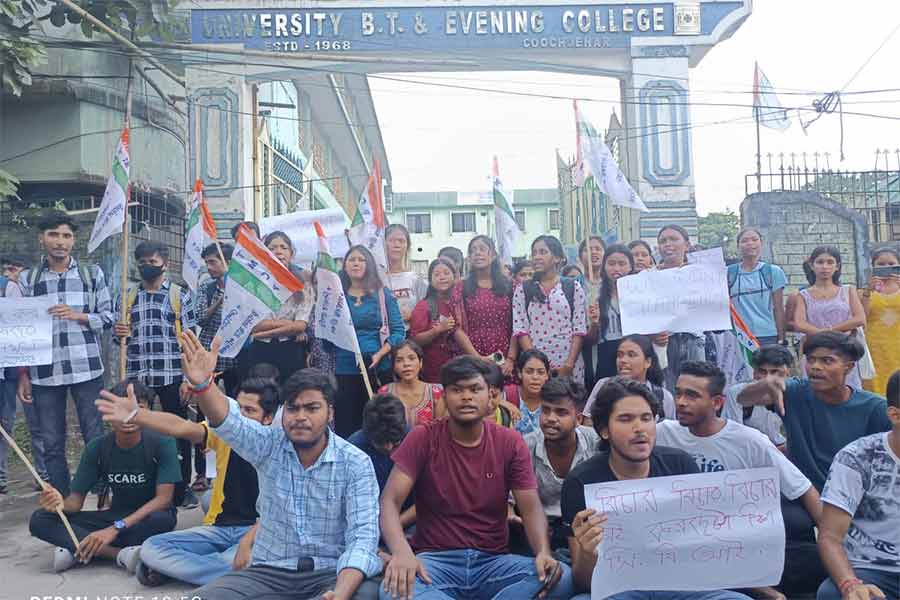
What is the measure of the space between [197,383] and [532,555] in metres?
1.77

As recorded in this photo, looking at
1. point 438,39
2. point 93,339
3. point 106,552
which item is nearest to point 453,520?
point 106,552

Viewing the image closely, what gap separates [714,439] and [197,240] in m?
4.30

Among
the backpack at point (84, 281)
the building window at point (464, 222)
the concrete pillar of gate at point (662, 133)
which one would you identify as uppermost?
the building window at point (464, 222)

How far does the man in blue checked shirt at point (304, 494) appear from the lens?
12.4ft

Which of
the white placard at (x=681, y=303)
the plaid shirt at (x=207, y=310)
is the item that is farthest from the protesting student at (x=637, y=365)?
the plaid shirt at (x=207, y=310)

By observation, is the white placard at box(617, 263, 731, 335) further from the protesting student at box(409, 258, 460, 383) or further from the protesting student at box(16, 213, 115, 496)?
the protesting student at box(16, 213, 115, 496)

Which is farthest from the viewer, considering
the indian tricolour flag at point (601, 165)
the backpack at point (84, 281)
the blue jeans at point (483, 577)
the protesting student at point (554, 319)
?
the indian tricolour flag at point (601, 165)

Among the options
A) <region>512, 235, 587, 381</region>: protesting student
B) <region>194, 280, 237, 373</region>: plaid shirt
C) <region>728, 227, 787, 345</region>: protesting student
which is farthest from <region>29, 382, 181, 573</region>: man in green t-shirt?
<region>728, 227, 787, 345</region>: protesting student

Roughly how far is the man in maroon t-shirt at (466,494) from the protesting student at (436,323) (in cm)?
203

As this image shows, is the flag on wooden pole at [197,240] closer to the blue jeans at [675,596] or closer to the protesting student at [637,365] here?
the protesting student at [637,365]

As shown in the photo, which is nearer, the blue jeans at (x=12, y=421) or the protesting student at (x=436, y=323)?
the protesting student at (x=436, y=323)

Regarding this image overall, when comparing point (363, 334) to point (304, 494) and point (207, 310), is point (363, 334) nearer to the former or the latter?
point (207, 310)

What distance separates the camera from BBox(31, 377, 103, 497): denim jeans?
6.06 metres

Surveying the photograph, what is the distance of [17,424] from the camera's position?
9.81 meters
